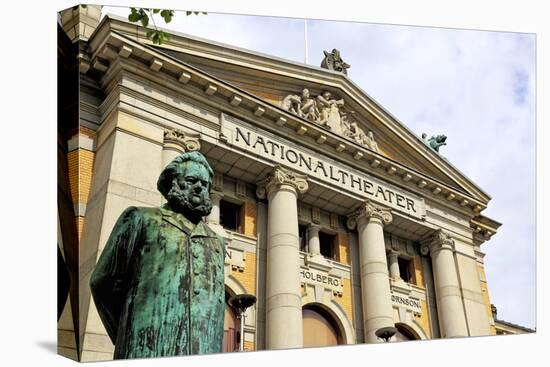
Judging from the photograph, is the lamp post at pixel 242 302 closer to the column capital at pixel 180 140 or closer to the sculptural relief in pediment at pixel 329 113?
the column capital at pixel 180 140

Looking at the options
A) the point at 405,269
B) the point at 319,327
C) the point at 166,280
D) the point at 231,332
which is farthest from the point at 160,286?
the point at 405,269

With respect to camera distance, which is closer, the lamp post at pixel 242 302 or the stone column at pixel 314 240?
the lamp post at pixel 242 302

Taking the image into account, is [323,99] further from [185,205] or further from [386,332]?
[185,205]

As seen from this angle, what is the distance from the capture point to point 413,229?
64.2 ft

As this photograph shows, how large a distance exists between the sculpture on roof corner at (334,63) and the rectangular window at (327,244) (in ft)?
13.3

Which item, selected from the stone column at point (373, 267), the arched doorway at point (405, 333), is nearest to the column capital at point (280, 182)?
the stone column at point (373, 267)

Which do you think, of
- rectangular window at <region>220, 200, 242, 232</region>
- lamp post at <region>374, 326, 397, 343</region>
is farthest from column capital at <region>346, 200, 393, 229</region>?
lamp post at <region>374, 326, 397, 343</region>

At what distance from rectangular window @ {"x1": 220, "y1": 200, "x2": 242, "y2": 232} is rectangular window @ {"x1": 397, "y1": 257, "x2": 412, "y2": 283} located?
5.15 meters

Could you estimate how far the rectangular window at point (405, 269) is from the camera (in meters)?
19.8

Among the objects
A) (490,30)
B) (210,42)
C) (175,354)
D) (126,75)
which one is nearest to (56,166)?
(126,75)

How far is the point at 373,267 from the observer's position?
17688mm

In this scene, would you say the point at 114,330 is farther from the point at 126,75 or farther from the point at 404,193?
the point at 404,193

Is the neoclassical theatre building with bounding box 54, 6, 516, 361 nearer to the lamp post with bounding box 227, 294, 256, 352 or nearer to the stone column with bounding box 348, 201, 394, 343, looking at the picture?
the stone column with bounding box 348, 201, 394, 343

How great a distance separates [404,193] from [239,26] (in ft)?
24.4
